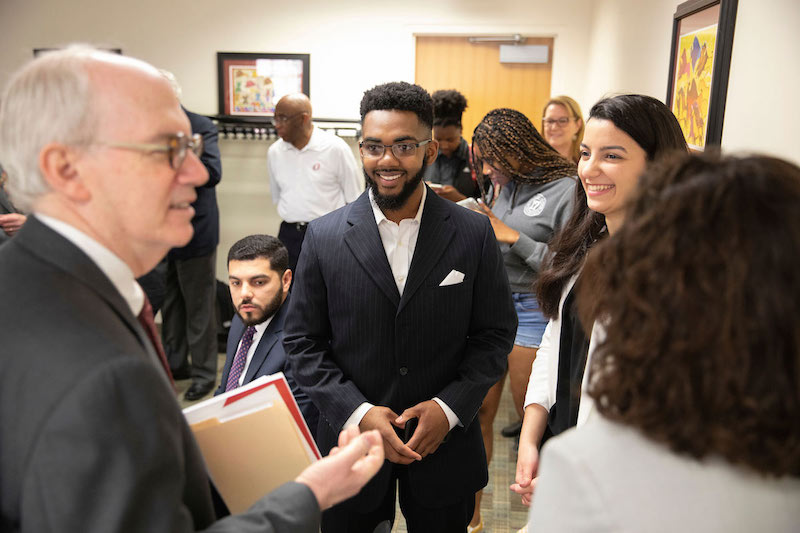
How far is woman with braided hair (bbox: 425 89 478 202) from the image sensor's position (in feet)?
12.6

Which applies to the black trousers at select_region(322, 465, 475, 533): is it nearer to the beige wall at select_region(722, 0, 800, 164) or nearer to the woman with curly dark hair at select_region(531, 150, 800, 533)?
the woman with curly dark hair at select_region(531, 150, 800, 533)

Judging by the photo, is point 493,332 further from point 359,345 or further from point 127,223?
point 127,223

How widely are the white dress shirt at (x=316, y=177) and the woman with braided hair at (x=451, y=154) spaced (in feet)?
2.43

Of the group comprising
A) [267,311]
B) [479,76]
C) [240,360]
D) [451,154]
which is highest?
[479,76]

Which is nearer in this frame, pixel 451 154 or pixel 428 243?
pixel 428 243

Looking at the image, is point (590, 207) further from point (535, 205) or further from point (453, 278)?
point (535, 205)

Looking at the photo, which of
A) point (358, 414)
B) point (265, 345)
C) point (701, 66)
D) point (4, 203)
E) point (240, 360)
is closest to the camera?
point (358, 414)

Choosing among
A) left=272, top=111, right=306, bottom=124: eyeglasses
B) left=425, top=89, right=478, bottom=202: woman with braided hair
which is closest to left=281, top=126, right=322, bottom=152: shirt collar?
left=272, top=111, right=306, bottom=124: eyeglasses

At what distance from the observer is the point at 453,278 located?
1595 millimetres

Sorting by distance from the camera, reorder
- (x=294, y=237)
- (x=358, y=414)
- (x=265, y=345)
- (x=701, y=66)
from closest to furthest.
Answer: (x=358, y=414), (x=265, y=345), (x=701, y=66), (x=294, y=237)

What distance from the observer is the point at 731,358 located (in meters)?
Result: 0.64

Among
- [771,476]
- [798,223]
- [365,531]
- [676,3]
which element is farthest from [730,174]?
[676,3]

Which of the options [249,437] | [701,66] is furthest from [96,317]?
[701,66]

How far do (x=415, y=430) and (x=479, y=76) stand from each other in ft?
14.2
